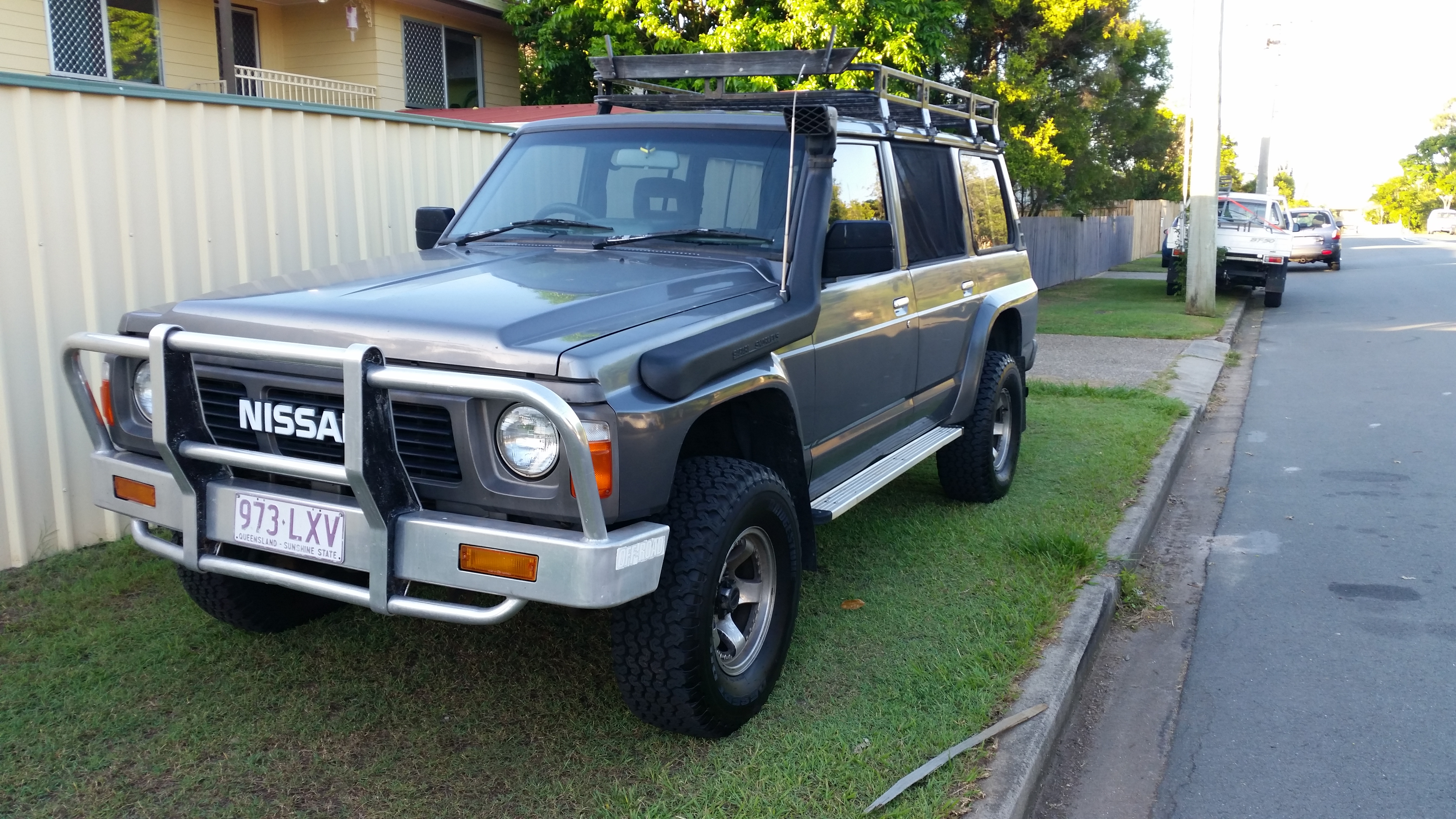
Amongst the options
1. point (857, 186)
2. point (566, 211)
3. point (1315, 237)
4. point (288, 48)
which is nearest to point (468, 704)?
point (566, 211)

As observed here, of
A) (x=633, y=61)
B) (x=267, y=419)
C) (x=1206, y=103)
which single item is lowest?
(x=267, y=419)

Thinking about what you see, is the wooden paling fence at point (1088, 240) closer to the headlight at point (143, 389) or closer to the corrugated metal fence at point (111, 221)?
the corrugated metal fence at point (111, 221)

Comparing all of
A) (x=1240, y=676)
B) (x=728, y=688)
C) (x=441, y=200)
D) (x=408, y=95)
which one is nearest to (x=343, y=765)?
(x=728, y=688)

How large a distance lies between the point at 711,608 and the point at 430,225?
2.49 m

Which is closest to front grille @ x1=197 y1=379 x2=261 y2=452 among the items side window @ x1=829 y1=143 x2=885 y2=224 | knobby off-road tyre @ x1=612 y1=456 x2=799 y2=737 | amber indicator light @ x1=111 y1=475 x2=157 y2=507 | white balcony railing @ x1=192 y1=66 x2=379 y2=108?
amber indicator light @ x1=111 y1=475 x2=157 y2=507

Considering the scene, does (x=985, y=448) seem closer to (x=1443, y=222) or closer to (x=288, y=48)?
(x=288, y=48)

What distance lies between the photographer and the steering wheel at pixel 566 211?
454 cm

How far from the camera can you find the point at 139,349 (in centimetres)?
330

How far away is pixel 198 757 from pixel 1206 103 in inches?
639

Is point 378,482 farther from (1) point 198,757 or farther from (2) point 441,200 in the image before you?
(2) point 441,200

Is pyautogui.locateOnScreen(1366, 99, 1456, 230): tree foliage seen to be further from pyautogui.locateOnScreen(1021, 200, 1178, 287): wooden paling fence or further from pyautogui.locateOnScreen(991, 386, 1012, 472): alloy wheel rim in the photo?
pyautogui.locateOnScreen(991, 386, 1012, 472): alloy wheel rim

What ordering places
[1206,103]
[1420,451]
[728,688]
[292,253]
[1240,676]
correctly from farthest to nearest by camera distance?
[1206,103] < [1420,451] < [292,253] < [1240,676] < [728,688]

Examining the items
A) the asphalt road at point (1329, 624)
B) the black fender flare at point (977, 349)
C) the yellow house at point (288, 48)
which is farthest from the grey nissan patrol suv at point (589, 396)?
the yellow house at point (288, 48)

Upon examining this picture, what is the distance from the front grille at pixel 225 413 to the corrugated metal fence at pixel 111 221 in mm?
933
